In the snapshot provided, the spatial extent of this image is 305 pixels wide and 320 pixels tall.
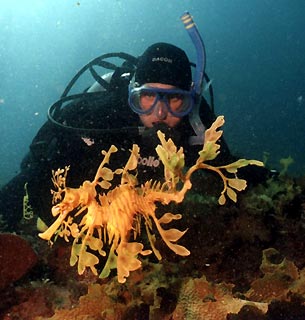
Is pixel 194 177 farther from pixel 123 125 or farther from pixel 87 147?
pixel 87 147

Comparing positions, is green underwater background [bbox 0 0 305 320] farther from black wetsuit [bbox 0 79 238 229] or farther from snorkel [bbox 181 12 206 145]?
snorkel [bbox 181 12 206 145]

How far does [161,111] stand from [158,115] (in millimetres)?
61

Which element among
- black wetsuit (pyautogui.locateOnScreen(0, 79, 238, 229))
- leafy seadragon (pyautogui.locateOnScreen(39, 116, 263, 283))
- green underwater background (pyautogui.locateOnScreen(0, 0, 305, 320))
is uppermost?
leafy seadragon (pyautogui.locateOnScreen(39, 116, 263, 283))

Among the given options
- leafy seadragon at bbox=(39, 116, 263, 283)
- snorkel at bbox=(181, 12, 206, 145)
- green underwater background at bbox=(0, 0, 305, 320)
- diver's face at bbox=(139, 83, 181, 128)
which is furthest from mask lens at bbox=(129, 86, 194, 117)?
leafy seadragon at bbox=(39, 116, 263, 283)

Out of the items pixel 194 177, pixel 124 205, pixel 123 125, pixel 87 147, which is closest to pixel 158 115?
pixel 123 125

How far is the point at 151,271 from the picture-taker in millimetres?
2416

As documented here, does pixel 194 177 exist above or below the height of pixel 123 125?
below

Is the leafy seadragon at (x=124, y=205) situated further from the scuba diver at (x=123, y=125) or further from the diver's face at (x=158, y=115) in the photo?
the diver's face at (x=158, y=115)

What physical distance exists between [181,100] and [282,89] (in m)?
78.4

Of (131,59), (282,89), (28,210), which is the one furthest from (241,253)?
(282,89)

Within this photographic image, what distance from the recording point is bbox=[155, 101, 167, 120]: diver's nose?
441 cm

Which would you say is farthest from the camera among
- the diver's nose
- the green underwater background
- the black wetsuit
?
the diver's nose

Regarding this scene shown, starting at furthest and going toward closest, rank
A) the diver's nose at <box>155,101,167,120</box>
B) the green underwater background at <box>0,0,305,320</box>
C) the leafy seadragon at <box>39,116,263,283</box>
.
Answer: the diver's nose at <box>155,101,167,120</box>
the green underwater background at <box>0,0,305,320</box>
the leafy seadragon at <box>39,116,263,283</box>

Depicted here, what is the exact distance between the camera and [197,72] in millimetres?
4449
